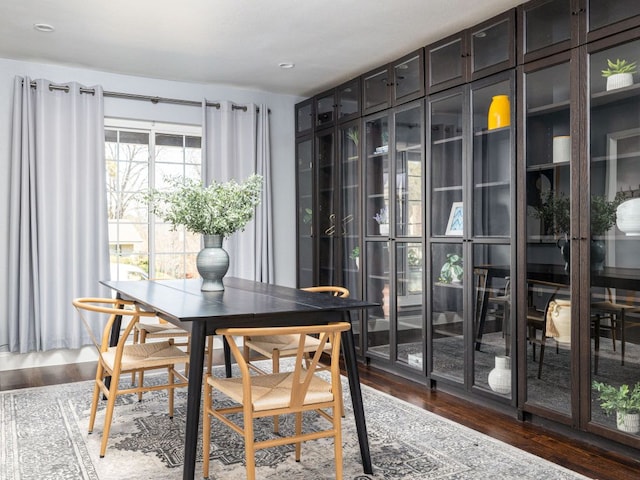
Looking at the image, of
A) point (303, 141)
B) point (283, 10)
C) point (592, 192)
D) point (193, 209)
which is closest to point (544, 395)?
point (592, 192)

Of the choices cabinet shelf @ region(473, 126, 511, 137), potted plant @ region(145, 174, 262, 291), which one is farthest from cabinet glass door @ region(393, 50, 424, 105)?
potted plant @ region(145, 174, 262, 291)

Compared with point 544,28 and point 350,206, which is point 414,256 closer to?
point 350,206

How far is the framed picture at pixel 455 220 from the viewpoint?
373 cm

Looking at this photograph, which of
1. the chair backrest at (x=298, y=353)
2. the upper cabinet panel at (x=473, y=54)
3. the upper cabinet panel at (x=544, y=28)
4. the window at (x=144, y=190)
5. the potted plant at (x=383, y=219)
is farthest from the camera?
the window at (x=144, y=190)

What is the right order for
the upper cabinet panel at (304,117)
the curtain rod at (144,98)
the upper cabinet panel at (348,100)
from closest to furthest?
the curtain rod at (144,98) → the upper cabinet panel at (348,100) → the upper cabinet panel at (304,117)

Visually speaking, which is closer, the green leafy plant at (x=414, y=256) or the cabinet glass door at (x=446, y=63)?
the cabinet glass door at (x=446, y=63)

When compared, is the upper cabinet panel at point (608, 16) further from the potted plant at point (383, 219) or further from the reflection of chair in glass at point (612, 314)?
the potted plant at point (383, 219)

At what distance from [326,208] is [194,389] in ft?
10.4

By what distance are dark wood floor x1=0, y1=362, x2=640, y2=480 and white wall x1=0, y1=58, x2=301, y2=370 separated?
0.51 meters

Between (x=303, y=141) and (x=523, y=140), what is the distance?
2741mm

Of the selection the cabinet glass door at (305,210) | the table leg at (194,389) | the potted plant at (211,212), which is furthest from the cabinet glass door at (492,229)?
the cabinet glass door at (305,210)

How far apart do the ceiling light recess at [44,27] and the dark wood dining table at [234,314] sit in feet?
6.21

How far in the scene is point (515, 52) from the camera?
3.29 metres

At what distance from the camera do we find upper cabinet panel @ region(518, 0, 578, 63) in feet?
9.80
